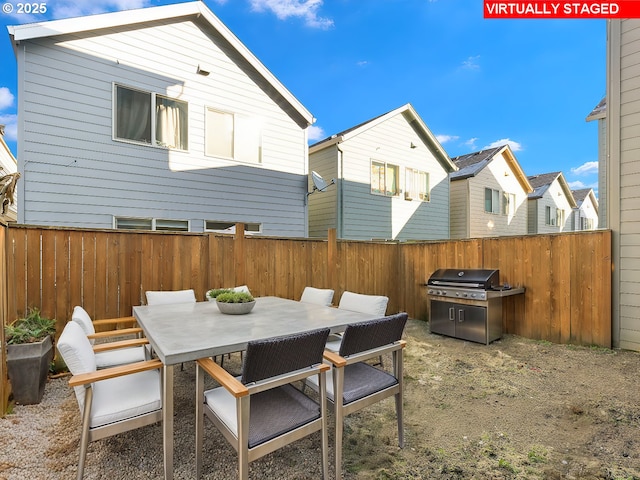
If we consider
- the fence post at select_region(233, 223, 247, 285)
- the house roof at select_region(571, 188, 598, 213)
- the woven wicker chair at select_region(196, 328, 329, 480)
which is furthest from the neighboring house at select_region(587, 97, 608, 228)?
the house roof at select_region(571, 188, 598, 213)

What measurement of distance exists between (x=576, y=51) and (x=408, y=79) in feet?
16.5

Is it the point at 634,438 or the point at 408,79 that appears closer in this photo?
the point at 634,438

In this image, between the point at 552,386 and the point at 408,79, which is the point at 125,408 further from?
the point at 408,79

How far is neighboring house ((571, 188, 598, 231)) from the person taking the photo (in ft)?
64.0

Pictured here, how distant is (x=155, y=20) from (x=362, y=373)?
7285mm

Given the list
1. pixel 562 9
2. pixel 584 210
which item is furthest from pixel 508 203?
pixel 584 210

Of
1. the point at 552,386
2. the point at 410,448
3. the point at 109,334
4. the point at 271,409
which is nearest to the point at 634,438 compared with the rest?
the point at 552,386

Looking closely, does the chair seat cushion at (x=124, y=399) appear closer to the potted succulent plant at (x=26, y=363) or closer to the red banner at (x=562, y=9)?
the potted succulent plant at (x=26, y=363)

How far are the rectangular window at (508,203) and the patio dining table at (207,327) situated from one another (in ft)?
42.3

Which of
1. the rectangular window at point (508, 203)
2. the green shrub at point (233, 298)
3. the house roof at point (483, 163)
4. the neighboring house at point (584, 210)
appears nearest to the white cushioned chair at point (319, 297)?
the green shrub at point (233, 298)

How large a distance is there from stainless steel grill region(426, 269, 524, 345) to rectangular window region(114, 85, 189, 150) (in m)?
5.69

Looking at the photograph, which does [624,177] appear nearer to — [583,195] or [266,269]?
[266,269]

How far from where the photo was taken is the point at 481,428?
2578 mm

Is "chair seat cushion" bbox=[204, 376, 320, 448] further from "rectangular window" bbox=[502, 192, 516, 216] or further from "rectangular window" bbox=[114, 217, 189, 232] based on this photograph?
"rectangular window" bbox=[502, 192, 516, 216]
